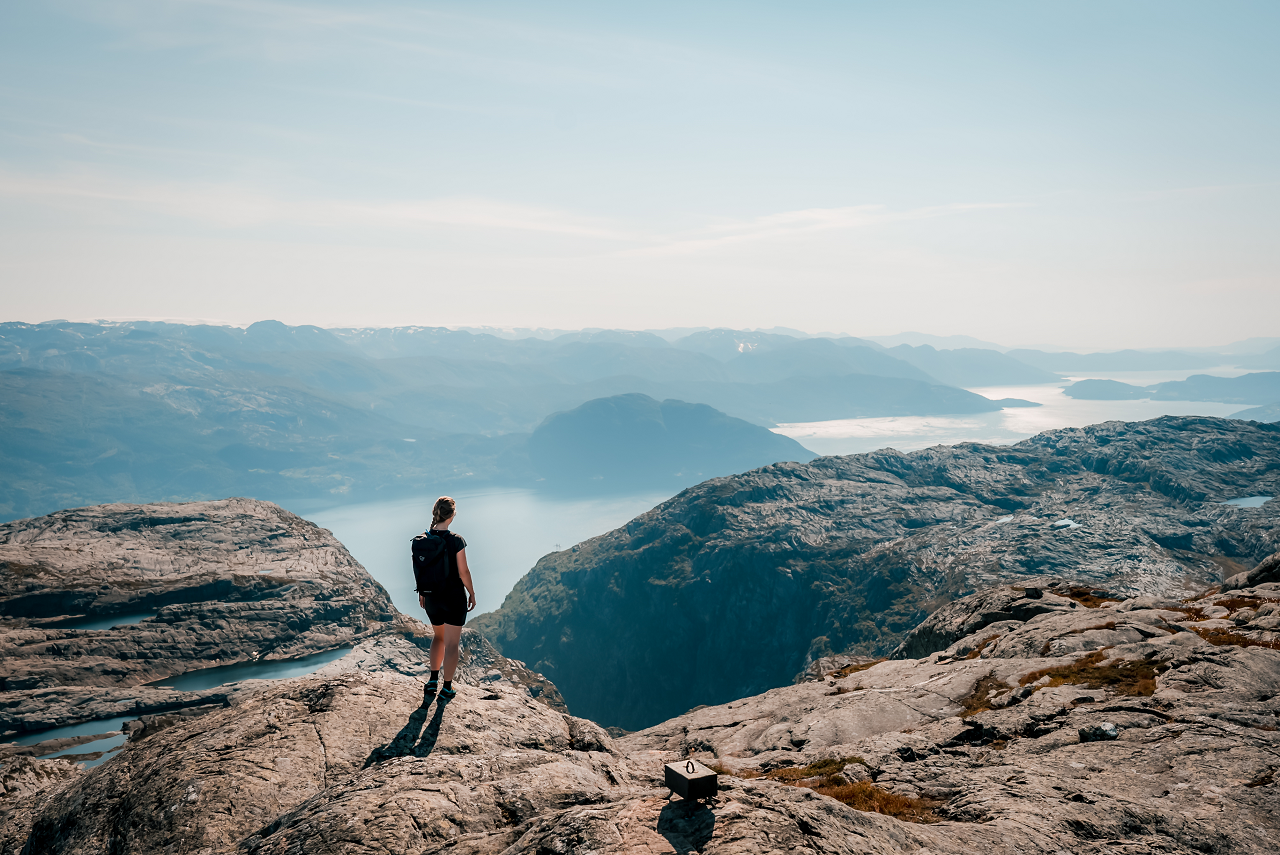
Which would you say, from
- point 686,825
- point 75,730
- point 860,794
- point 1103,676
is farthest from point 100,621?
point 1103,676

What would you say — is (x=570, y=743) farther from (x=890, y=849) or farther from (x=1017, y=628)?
(x=1017, y=628)

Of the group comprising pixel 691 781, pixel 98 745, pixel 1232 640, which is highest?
pixel 691 781

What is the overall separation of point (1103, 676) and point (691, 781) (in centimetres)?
2512

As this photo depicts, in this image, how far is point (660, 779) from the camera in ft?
57.0

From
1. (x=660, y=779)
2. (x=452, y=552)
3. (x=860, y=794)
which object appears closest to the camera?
(x=452, y=552)

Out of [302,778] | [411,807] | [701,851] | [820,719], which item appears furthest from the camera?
[820,719]

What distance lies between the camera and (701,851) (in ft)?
32.1

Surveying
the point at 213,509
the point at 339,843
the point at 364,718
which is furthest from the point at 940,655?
the point at 213,509

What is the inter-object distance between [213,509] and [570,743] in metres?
219

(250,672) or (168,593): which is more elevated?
(168,593)

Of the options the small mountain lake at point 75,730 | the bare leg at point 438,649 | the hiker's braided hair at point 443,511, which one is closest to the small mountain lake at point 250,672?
the small mountain lake at point 75,730

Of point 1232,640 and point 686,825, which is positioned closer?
point 686,825

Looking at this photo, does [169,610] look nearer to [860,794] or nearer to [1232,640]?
[860,794]

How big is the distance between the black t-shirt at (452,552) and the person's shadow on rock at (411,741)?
143 inches
